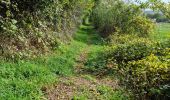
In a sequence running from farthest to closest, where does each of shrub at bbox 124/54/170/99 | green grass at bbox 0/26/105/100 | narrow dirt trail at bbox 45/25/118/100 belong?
narrow dirt trail at bbox 45/25/118/100 < green grass at bbox 0/26/105/100 < shrub at bbox 124/54/170/99

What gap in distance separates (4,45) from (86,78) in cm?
286

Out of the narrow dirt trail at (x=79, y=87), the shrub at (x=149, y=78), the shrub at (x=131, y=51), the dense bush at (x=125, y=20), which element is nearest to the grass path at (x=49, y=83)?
the narrow dirt trail at (x=79, y=87)

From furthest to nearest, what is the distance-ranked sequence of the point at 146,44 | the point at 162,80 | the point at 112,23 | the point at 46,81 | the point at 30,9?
the point at 112,23
the point at 146,44
the point at 30,9
the point at 46,81
the point at 162,80

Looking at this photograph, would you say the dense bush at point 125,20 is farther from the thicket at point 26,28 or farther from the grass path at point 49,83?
the grass path at point 49,83

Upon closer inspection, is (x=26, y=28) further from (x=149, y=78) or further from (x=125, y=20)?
(x=125, y=20)

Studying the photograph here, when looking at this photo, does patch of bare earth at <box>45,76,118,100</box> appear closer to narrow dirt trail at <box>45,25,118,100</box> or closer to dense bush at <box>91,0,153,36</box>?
narrow dirt trail at <box>45,25,118,100</box>

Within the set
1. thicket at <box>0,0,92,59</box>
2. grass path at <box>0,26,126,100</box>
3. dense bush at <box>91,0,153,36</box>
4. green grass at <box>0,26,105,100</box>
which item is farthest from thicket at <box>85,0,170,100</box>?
thicket at <box>0,0,92,59</box>

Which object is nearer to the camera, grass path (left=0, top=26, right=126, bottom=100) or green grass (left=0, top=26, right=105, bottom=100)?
green grass (left=0, top=26, right=105, bottom=100)

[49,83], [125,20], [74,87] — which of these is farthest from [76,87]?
[125,20]

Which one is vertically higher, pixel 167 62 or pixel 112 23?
pixel 167 62

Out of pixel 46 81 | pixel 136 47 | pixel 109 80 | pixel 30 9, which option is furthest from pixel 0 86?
pixel 136 47

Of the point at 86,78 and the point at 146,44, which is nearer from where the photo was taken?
the point at 86,78

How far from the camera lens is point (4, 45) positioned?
10.4 metres

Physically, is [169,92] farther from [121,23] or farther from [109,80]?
A: [121,23]
